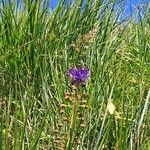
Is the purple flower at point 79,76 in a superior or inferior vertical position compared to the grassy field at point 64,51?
inferior

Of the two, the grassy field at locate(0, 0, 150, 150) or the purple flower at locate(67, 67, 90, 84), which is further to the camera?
the grassy field at locate(0, 0, 150, 150)

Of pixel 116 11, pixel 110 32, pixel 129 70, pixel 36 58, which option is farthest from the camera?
pixel 116 11

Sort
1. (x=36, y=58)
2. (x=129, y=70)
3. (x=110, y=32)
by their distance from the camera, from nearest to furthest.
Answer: (x=36, y=58), (x=129, y=70), (x=110, y=32)

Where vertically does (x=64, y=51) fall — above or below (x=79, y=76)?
above

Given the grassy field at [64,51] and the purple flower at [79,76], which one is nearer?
the purple flower at [79,76]

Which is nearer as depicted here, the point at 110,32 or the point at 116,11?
the point at 110,32

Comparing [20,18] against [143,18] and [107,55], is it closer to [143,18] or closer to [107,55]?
[107,55]

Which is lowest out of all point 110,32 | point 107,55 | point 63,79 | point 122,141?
point 122,141

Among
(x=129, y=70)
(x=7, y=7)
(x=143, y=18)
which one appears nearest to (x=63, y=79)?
(x=129, y=70)

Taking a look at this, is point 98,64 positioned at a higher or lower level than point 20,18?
lower

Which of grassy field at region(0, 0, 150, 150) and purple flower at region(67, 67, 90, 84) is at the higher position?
grassy field at region(0, 0, 150, 150)

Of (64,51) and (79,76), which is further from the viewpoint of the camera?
(64,51)
